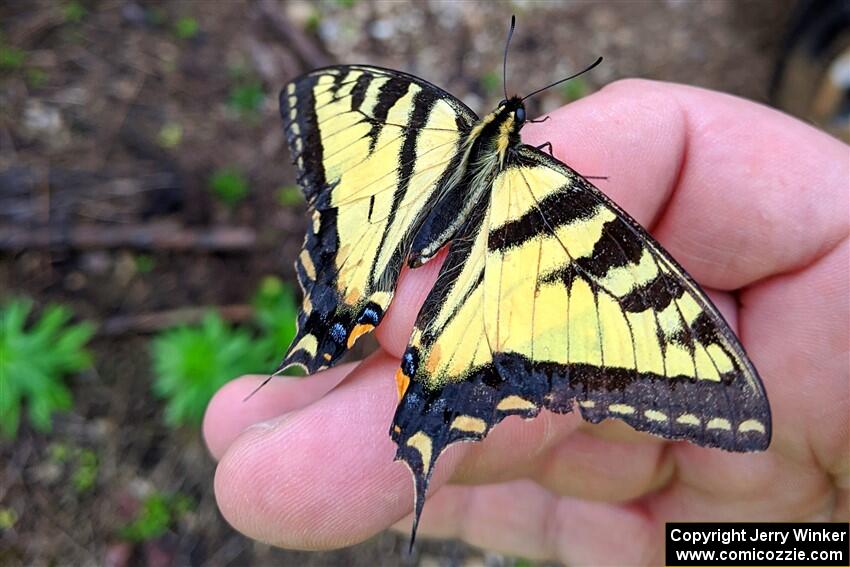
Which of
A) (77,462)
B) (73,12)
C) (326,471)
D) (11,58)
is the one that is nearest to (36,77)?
(11,58)

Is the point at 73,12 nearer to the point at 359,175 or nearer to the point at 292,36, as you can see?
the point at 292,36

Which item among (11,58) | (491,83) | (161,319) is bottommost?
(161,319)

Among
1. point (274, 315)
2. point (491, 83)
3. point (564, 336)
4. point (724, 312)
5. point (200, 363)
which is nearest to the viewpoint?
point (564, 336)

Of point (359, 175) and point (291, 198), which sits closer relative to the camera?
point (359, 175)

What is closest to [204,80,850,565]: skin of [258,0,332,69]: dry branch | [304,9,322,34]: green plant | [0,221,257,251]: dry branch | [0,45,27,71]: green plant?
[0,221,257,251]: dry branch

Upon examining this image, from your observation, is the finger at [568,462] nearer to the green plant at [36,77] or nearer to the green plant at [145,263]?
the green plant at [145,263]
